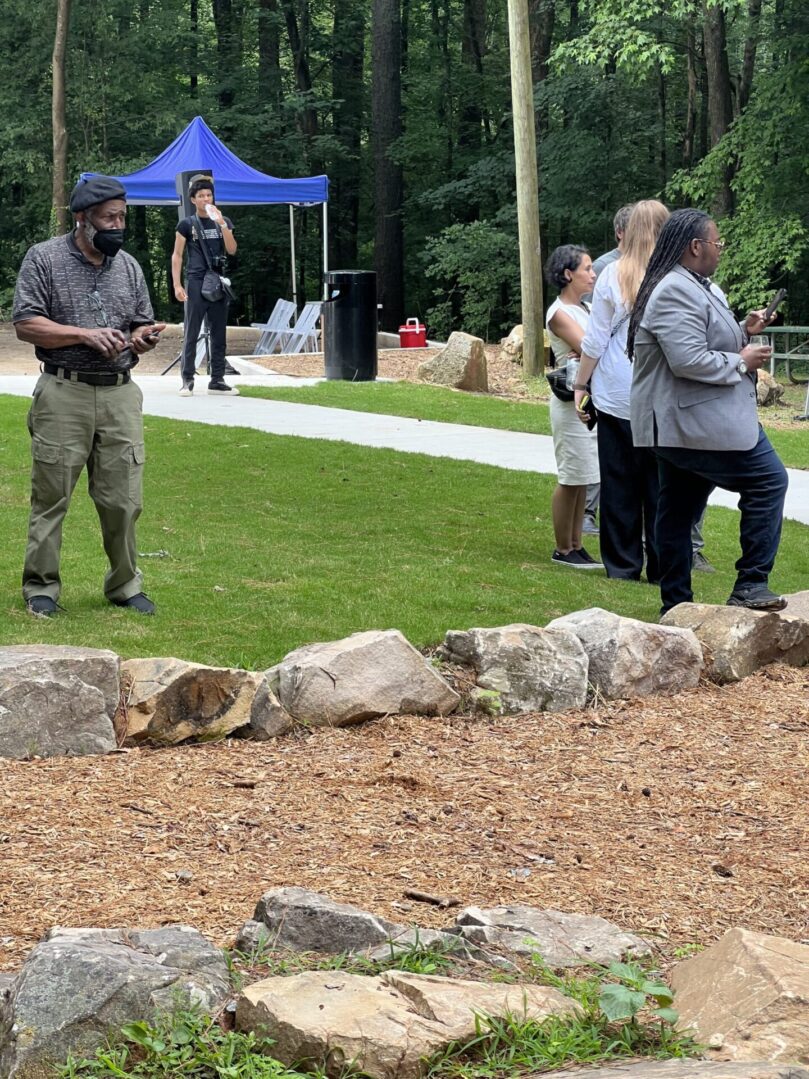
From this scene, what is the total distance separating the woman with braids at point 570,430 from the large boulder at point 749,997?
4.87m

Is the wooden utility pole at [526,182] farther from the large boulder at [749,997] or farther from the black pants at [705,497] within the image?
the large boulder at [749,997]

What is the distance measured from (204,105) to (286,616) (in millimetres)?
28760

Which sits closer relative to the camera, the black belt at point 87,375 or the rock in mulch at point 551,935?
the rock in mulch at point 551,935

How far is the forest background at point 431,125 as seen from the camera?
22.8 metres

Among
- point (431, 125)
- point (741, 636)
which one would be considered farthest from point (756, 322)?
point (431, 125)

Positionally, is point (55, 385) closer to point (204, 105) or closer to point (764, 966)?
point (764, 966)

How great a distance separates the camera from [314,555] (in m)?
7.75

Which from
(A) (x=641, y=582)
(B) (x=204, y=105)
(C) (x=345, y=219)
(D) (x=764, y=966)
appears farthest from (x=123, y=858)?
(C) (x=345, y=219)

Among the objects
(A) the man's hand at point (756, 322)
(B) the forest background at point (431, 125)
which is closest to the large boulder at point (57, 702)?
(A) the man's hand at point (756, 322)

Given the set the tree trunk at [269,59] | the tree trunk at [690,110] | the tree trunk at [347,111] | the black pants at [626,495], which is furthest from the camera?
the tree trunk at [347,111]

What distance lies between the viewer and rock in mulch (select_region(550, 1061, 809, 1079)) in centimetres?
235

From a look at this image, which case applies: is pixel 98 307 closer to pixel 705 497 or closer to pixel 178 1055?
pixel 705 497

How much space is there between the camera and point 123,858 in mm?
3773

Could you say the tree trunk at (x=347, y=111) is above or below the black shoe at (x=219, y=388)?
above
